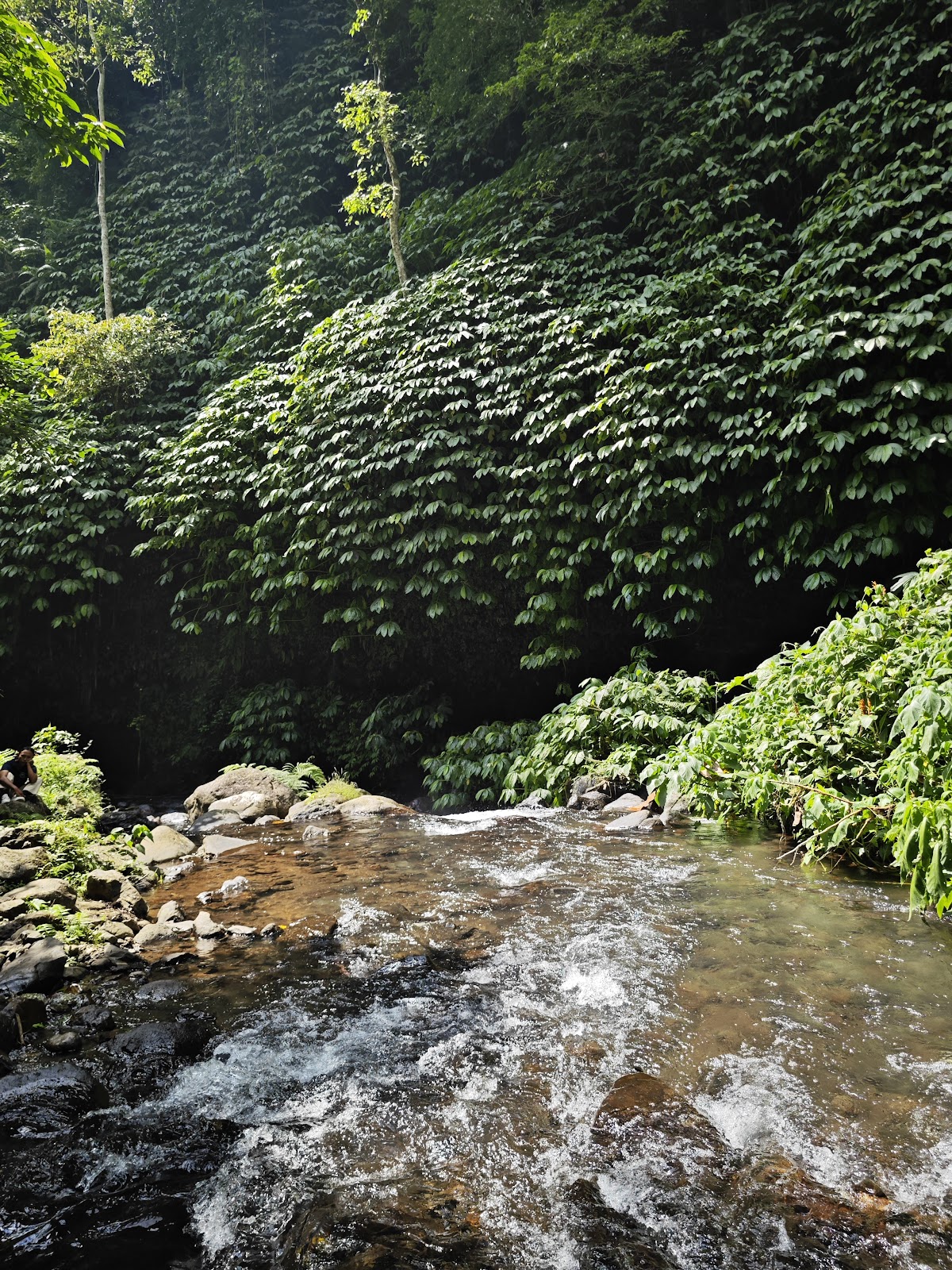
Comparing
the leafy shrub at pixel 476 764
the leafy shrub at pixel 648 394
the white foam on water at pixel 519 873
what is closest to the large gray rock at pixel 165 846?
A: the white foam on water at pixel 519 873

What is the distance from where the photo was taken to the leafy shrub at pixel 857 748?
3.24 meters

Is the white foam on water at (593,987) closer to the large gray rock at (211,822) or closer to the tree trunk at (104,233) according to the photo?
the large gray rock at (211,822)

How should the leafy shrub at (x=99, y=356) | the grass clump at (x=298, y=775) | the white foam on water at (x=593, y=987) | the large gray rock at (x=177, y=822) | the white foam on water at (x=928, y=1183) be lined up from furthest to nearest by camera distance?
1. the leafy shrub at (x=99, y=356)
2. the grass clump at (x=298, y=775)
3. the large gray rock at (x=177, y=822)
4. the white foam on water at (x=593, y=987)
5. the white foam on water at (x=928, y=1183)

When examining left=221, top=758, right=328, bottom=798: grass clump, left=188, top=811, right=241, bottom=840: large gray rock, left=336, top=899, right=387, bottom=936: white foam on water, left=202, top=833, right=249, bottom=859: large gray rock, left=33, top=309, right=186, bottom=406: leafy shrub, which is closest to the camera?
left=336, top=899, right=387, bottom=936: white foam on water

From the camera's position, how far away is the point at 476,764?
8719 millimetres

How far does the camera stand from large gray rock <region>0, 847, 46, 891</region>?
4543 millimetres

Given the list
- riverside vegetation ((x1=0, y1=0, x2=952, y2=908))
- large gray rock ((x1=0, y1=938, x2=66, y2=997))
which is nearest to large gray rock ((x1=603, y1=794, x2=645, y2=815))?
riverside vegetation ((x1=0, y1=0, x2=952, y2=908))

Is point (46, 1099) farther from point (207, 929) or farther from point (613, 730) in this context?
point (613, 730)

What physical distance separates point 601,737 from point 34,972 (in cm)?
524

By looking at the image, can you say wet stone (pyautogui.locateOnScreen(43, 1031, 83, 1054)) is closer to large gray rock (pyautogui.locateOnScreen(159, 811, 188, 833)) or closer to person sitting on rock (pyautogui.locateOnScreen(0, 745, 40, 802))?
person sitting on rock (pyautogui.locateOnScreen(0, 745, 40, 802))

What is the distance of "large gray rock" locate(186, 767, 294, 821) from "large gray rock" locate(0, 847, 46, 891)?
3408mm

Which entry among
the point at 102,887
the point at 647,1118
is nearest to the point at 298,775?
the point at 102,887

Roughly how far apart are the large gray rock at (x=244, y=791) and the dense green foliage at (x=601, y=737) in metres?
1.85

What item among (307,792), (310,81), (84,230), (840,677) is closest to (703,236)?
(840,677)
